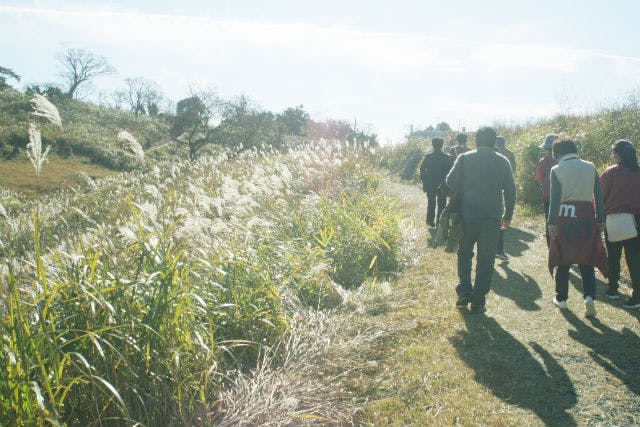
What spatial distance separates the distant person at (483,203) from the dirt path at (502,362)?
33 centimetres

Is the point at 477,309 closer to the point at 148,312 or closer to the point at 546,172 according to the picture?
the point at 546,172

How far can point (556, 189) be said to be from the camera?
15.2ft

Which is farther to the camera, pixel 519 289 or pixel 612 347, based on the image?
pixel 519 289

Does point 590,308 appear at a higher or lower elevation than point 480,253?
lower

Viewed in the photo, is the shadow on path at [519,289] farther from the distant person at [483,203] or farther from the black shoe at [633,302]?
the black shoe at [633,302]

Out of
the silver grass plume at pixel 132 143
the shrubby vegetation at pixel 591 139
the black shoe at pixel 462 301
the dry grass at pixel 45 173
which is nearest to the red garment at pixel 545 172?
the black shoe at pixel 462 301

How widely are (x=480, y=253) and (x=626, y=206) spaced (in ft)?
5.70

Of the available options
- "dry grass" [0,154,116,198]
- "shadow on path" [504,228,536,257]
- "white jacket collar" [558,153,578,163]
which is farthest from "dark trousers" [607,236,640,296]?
"dry grass" [0,154,116,198]

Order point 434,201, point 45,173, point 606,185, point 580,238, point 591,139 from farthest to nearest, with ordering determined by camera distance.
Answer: point 45,173 → point 591,139 → point 434,201 → point 606,185 → point 580,238

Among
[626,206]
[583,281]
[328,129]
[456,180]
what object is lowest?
[583,281]

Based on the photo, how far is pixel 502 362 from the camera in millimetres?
3666

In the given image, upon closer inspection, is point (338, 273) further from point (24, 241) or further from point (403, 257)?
point (24, 241)

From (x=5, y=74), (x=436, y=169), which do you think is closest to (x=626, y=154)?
(x=436, y=169)

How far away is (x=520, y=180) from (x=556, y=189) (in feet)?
25.9
